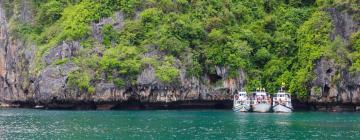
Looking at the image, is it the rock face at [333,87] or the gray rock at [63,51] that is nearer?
the rock face at [333,87]

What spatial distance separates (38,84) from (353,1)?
38754 mm

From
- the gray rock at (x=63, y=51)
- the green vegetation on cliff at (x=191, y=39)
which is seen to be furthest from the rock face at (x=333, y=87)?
the gray rock at (x=63, y=51)

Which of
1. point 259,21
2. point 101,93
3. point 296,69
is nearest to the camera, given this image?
point 101,93

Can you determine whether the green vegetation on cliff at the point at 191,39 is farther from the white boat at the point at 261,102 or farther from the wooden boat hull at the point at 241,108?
the wooden boat hull at the point at 241,108

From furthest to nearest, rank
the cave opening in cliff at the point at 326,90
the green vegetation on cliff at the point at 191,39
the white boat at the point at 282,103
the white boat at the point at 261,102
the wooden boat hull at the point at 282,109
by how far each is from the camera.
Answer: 1. the green vegetation on cliff at the point at 191,39
2. the white boat at the point at 261,102
3. the cave opening in cliff at the point at 326,90
4. the white boat at the point at 282,103
5. the wooden boat hull at the point at 282,109

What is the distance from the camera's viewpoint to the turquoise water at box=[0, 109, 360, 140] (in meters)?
58.8

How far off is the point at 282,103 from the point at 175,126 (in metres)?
25.6

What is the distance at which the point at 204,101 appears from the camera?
3723 inches

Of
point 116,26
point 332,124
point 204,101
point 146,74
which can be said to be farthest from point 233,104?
point 332,124

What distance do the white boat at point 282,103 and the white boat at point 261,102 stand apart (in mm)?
824

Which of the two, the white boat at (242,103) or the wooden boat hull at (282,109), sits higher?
the white boat at (242,103)

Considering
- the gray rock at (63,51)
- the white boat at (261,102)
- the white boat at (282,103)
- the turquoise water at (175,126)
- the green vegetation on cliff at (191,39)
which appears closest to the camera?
the turquoise water at (175,126)

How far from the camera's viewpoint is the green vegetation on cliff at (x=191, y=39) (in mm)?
91688

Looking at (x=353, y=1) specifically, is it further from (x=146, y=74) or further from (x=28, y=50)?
(x=28, y=50)
